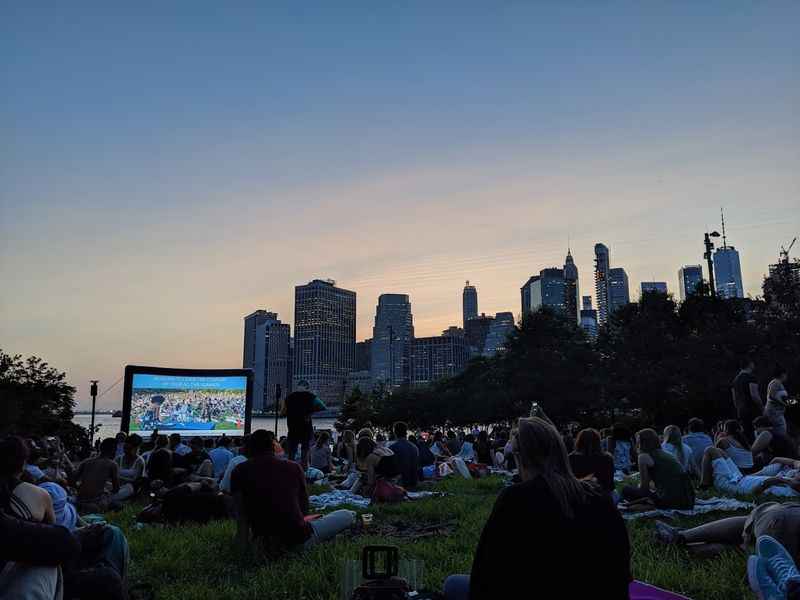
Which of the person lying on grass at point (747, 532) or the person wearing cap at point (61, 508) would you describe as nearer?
the person lying on grass at point (747, 532)

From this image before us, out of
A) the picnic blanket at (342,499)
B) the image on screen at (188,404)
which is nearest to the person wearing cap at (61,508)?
the picnic blanket at (342,499)

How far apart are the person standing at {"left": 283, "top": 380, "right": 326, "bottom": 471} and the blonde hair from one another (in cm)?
1104

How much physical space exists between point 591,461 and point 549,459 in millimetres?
4794

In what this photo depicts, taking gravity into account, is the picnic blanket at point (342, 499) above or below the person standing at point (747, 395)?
below

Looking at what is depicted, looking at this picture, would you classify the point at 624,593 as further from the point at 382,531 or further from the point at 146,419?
the point at 146,419

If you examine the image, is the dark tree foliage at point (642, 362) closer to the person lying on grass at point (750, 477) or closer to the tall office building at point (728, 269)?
the person lying on grass at point (750, 477)

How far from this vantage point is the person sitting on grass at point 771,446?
9953 millimetres

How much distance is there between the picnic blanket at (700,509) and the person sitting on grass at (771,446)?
2126mm

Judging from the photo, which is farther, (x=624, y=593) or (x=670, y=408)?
(x=670, y=408)

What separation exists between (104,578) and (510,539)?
2932 millimetres

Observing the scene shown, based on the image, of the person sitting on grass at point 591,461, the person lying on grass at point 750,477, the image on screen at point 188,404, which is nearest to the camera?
the person sitting on grass at point 591,461

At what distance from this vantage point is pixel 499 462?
56.9ft

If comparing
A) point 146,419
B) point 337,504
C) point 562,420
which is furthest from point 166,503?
point 562,420

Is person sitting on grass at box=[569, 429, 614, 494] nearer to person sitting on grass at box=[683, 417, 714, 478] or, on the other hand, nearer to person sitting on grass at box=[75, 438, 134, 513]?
person sitting on grass at box=[683, 417, 714, 478]
